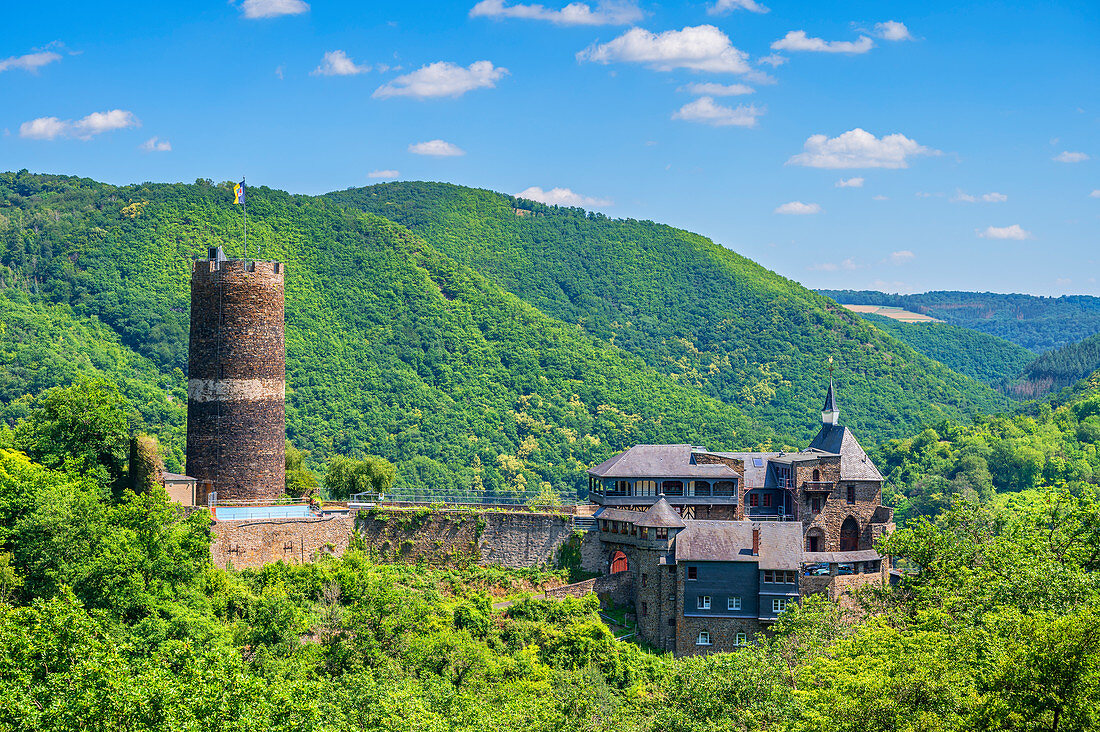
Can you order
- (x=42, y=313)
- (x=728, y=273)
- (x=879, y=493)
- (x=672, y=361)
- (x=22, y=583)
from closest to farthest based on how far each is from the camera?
(x=22, y=583) → (x=879, y=493) → (x=42, y=313) → (x=672, y=361) → (x=728, y=273)

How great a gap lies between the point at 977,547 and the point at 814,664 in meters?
9.72

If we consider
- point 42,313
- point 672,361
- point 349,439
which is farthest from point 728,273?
point 42,313

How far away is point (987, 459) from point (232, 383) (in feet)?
259

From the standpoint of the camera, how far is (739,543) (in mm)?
48344

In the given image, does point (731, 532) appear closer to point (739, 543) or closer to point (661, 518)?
point (739, 543)

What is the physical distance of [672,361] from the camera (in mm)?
136125

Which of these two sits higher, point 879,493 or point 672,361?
point 672,361

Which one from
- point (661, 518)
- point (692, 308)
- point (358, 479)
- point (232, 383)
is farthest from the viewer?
point (692, 308)

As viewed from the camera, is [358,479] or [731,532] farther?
[358,479]

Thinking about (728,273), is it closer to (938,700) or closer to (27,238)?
(27,238)

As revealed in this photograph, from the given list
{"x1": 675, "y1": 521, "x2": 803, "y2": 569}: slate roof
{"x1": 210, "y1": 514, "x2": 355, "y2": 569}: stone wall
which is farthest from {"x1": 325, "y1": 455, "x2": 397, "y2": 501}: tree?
{"x1": 675, "y1": 521, "x2": 803, "y2": 569}: slate roof

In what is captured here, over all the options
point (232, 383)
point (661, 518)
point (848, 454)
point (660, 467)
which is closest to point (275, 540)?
point (232, 383)

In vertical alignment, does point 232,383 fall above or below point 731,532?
above

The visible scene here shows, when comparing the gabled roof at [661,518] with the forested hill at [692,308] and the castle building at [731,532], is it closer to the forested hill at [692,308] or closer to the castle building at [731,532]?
the castle building at [731,532]
